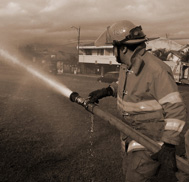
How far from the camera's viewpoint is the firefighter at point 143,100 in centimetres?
205

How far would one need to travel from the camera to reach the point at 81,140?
5.20 m

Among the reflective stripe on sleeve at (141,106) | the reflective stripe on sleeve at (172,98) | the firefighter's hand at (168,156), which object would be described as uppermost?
the reflective stripe on sleeve at (172,98)

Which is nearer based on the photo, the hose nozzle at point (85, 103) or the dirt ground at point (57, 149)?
the hose nozzle at point (85, 103)

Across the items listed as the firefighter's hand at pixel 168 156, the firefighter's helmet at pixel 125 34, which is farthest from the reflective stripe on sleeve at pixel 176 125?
the firefighter's helmet at pixel 125 34

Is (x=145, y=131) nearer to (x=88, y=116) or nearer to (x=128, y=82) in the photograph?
(x=128, y=82)

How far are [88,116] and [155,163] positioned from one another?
5.15 m

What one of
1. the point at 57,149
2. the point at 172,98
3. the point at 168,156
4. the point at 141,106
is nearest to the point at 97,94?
the point at 141,106

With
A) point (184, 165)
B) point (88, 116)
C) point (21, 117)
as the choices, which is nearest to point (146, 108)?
point (184, 165)

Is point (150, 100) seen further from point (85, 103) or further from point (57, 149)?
point (57, 149)

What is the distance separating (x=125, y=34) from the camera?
2.51 m

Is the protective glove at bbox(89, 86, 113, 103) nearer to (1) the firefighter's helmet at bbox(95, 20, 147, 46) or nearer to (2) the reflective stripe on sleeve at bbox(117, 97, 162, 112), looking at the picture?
(2) the reflective stripe on sleeve at bbox(117, 97, 162, 112)

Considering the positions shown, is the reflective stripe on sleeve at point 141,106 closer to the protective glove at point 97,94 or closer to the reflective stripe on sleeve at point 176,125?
the reflective stripe on sleeve at point 176,125

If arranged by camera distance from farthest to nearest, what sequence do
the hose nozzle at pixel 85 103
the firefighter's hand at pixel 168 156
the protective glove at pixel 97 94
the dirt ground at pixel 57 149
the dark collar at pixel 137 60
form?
the dirt ground at pixel 57 149 < the protective glove at pixel 97 94 < the hose nozzle at pixel 85 103 < the dark collar at pixel 137 60 < the firefighter's hand at pixel 168 156

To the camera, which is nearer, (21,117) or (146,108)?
(146,108)
